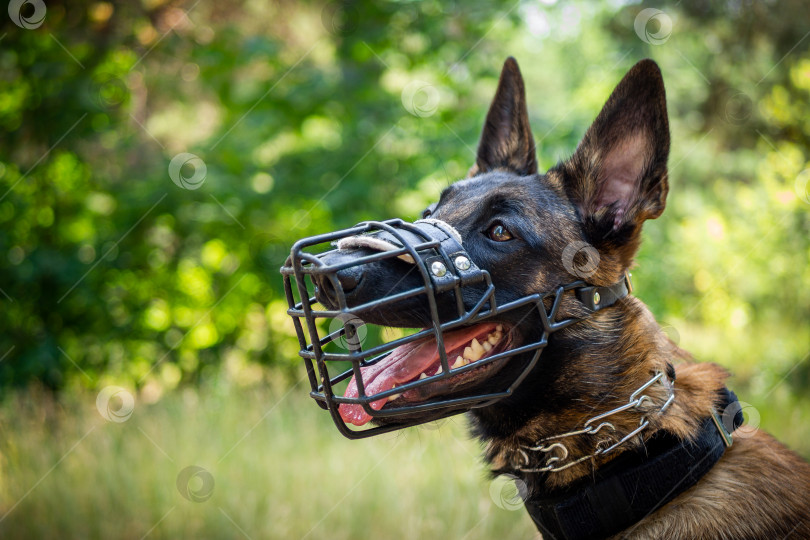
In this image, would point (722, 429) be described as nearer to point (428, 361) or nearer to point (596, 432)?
point (596, 432)

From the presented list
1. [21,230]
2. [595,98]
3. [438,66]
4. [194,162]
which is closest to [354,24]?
[438,66]

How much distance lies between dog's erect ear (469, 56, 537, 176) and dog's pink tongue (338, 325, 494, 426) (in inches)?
42.9

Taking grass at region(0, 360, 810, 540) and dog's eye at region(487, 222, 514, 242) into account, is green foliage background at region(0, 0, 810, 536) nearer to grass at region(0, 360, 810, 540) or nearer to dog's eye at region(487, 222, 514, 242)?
grass at region(0, 360, 810, 540)

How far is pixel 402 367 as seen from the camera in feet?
6.88

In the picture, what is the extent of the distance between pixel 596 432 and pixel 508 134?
4.87 feet

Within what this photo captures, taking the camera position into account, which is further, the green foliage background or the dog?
the green foliage background

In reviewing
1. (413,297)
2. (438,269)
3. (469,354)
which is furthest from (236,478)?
(438,269)

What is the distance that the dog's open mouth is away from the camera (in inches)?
79.8

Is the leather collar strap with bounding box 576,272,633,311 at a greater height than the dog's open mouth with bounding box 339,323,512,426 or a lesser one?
greater

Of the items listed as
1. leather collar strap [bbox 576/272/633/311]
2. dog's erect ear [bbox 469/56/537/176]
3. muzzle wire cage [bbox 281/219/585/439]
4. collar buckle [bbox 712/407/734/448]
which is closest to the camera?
muzzle wire cage [bbox 281/219/585/439]

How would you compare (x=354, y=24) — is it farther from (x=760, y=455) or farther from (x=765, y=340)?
(x=765, y=340)

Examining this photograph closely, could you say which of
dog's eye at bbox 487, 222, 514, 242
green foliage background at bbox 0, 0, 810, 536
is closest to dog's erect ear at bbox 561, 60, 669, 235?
dog's eye at bbox 487, 222, 514, 242

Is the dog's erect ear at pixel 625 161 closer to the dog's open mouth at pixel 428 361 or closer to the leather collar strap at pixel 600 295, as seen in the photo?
the leather collar strap at pixel 600 295

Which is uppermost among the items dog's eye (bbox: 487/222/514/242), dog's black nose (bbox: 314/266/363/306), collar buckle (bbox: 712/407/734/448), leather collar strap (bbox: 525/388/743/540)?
dog's eye (bbox: 487/222/514/242)
